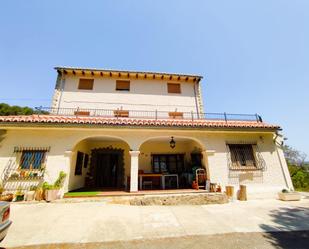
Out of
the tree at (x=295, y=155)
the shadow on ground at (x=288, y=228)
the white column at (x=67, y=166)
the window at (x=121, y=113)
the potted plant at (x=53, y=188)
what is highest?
the window at (x=121, y=113)

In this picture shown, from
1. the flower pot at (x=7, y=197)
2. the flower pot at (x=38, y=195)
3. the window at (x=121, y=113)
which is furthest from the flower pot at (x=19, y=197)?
the window at (x=121, y=113)

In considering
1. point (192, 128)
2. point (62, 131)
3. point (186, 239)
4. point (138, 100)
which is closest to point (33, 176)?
point (62, 131)

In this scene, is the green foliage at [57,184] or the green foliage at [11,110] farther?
the green foliage at [11,110]

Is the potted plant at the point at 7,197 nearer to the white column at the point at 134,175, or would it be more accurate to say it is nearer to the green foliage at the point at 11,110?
the white column at the point at 134,175

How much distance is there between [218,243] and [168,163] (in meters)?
8.09

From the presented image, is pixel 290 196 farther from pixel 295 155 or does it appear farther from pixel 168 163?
pixel 295 155

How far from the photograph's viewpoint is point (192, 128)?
8859mm

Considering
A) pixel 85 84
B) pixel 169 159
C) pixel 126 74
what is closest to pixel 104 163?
pixel 169 159

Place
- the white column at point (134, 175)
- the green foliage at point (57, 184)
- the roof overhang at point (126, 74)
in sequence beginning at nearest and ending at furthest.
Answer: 1. the green foliage at point (57, 184)
2. the white column at point (134, 175)
3. the roof overhang at point (126, 74)

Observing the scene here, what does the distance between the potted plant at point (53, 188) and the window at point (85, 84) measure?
8.18 meters

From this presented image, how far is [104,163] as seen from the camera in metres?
11.2

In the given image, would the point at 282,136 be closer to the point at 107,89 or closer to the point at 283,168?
the point at 283,168

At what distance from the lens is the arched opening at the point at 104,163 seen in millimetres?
10710

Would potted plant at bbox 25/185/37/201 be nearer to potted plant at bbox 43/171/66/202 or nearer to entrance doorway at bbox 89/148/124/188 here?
potted plant at bbox 43/171/66/202
